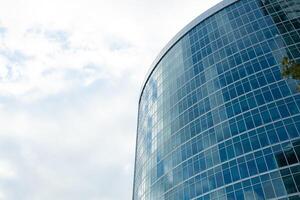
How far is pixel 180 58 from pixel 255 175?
31.7 meters

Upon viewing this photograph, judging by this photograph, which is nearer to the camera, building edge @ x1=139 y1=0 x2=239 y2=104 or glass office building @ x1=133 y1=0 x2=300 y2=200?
glass office building @ x1=133 y1=0 x2=300 y2=200

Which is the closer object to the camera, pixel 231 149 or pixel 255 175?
pixel 255 175

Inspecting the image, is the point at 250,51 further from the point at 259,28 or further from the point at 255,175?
the point at 255,175

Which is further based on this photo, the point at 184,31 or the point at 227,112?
the point at 184,31

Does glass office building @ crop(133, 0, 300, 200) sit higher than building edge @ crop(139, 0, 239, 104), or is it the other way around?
building edge @ crop(139, 0, 239, 104)

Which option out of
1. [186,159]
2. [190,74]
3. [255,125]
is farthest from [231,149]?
[190,74]

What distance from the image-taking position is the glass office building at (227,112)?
147ft

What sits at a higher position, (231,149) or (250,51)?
(250,51)

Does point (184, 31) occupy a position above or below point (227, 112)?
above

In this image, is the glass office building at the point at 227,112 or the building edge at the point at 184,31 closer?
the glass office building at the point at 227,112

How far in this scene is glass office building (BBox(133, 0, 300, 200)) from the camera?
4466cm

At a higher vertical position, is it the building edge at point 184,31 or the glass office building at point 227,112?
the building edge at point 184,31

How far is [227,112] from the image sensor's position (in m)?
53.0

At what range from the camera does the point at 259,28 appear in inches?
2261
